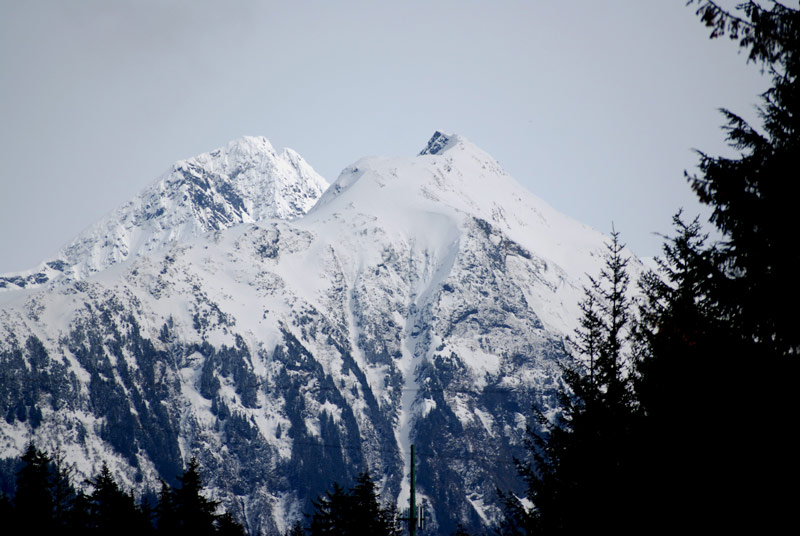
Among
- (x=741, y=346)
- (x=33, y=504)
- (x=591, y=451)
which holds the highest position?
(x=33, y=504)

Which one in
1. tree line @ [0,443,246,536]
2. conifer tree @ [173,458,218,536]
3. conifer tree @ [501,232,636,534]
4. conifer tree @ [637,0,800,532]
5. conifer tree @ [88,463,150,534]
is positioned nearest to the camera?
conifer tree @ [637,0,800,532]

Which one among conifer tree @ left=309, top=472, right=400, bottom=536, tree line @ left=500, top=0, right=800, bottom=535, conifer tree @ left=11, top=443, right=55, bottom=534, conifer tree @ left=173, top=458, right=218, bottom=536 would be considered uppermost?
conifer tree @ left=11, top=443, right=55, bottom=534

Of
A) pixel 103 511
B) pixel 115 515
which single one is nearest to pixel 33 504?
pixel 103 511

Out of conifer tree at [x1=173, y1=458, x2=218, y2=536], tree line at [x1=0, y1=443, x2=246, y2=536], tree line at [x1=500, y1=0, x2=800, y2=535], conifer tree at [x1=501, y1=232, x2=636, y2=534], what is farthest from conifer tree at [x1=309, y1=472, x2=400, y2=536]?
tree line at [x1=500, y1=0, x2=800, y2=535]

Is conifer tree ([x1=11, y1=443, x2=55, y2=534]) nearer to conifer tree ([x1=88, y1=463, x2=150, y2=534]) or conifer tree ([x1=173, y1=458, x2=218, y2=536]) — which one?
conifer tree ([x1=88, y1=463, x2=150, y2=534])

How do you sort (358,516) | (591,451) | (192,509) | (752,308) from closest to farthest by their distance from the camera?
1. (752,308)
2. (591,451)
3. (358,516)
4. (192,509)

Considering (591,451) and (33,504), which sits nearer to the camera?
(591,451)

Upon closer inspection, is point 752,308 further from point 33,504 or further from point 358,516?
point 33,504

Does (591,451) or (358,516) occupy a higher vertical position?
(358,516)

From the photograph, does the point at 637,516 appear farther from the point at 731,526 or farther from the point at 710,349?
the point at 710,349

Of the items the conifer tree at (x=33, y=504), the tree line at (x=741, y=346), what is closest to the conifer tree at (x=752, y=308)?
the tree line at (x=741, y=346)

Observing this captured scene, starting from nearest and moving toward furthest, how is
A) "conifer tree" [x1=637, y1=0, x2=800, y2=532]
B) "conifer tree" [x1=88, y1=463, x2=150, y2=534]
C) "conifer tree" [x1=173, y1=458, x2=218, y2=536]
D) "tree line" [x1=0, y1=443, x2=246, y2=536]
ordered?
1. "conifer tree" [x1=637, y1=0, x2=800, y2=532]
2. "tree line" [x1=0, y1=443, x2=246, y2=536]
3. "conifer tree" [x1=173, y1=458, x2=218, y2=536]
4. "conifer tree" [x1=88, y1=463, x2=150, y2=534]

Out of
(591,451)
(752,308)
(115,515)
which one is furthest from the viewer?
(115,515)

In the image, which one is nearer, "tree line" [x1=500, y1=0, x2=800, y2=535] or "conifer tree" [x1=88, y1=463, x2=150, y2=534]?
"tree line" [x1=500, y1=0, x2=800, y2=535]
